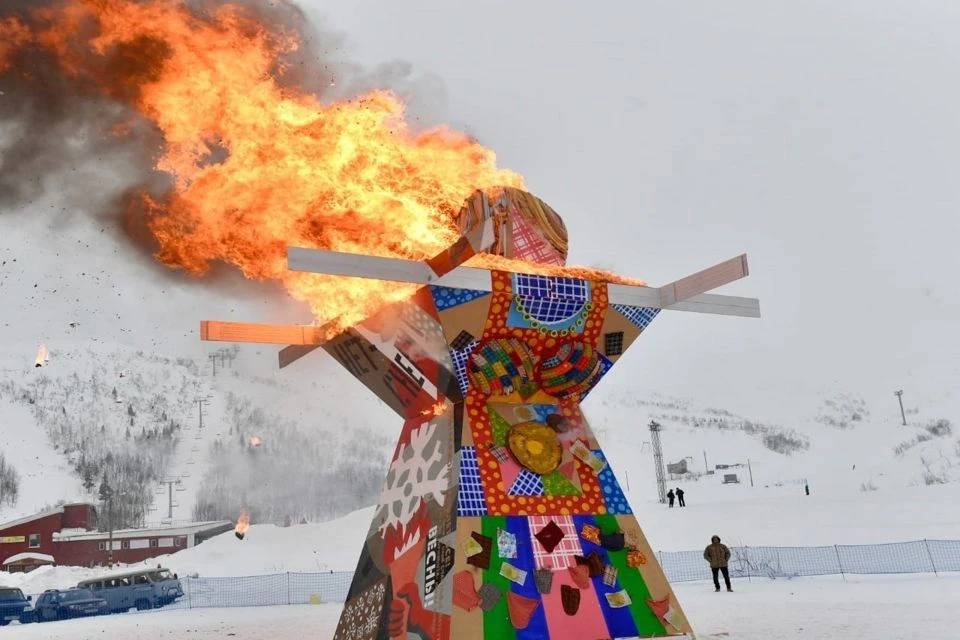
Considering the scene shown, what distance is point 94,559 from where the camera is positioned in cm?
4678

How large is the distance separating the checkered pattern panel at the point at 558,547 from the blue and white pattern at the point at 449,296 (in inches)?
100

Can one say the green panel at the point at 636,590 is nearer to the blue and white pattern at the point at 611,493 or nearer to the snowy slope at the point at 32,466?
the blue and white pattern at the point at 611,493

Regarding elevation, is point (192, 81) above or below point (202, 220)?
above

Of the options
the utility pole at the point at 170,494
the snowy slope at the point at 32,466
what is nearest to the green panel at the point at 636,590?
the utility pole at the point at 170,494

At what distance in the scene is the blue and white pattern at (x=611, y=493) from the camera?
32.7ft

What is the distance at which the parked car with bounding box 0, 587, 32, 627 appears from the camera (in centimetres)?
2525

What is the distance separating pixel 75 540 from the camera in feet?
153

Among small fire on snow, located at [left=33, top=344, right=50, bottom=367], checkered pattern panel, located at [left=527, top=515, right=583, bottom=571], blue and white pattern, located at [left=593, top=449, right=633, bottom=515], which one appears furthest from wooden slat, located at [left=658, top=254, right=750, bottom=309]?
small fire on snow, located at [left=33, top=344, right=50, bottom=367]

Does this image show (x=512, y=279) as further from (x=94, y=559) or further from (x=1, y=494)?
(x=1, y=494)

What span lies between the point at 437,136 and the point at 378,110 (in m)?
0.88

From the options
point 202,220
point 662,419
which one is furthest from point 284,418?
point 202,220

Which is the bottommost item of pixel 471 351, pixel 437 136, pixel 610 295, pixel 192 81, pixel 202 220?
pixel 471 351

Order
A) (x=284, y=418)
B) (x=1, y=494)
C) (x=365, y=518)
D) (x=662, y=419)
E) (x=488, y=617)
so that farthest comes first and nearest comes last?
(x=662, y=419) → (x=284, y=418) → (x=1, y=494) → (x=365, y=518) → (x=488, y=617)

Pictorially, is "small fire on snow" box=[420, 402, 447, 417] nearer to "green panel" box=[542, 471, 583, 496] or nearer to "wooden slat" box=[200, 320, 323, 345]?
"green panel" box=[542, 471, 583, 496]
